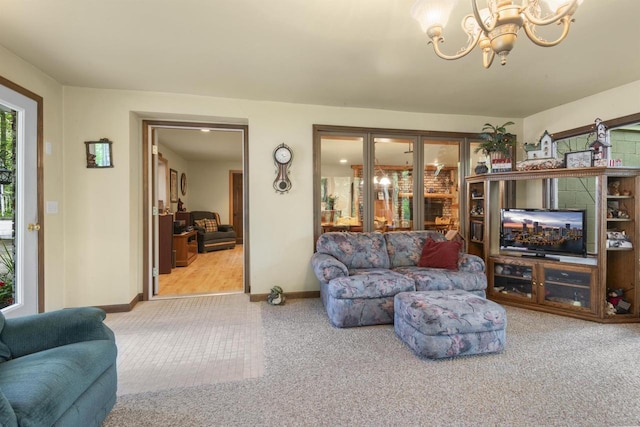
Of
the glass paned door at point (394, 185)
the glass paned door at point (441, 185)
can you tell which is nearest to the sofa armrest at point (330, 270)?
the glass paned door at point (394, 185)

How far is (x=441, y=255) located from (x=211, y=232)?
561cm

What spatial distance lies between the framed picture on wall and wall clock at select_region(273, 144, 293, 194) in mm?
3866

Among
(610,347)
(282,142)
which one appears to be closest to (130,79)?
(282,142)

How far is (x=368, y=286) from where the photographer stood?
281 centimetres

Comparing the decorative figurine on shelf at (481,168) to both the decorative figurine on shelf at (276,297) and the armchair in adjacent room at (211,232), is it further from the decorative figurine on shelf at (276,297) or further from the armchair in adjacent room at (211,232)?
the armchair in adjacent room at (211,232)

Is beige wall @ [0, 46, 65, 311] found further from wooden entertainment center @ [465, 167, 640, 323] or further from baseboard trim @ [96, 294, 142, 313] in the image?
wooden entertainment center @ [465, 167, 640, 323]

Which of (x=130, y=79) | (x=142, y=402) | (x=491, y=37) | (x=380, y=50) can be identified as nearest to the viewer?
(x=491, y=37)

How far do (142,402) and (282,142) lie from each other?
9.35ft

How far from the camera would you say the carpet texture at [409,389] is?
1.60 m

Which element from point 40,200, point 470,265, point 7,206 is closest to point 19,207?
point 7,206

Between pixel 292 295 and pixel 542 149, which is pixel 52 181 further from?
pixel 542 149

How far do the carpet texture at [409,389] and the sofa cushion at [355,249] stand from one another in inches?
38.2

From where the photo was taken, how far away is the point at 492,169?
369cm

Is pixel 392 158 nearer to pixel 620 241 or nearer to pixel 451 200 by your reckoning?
pixel 451 200
